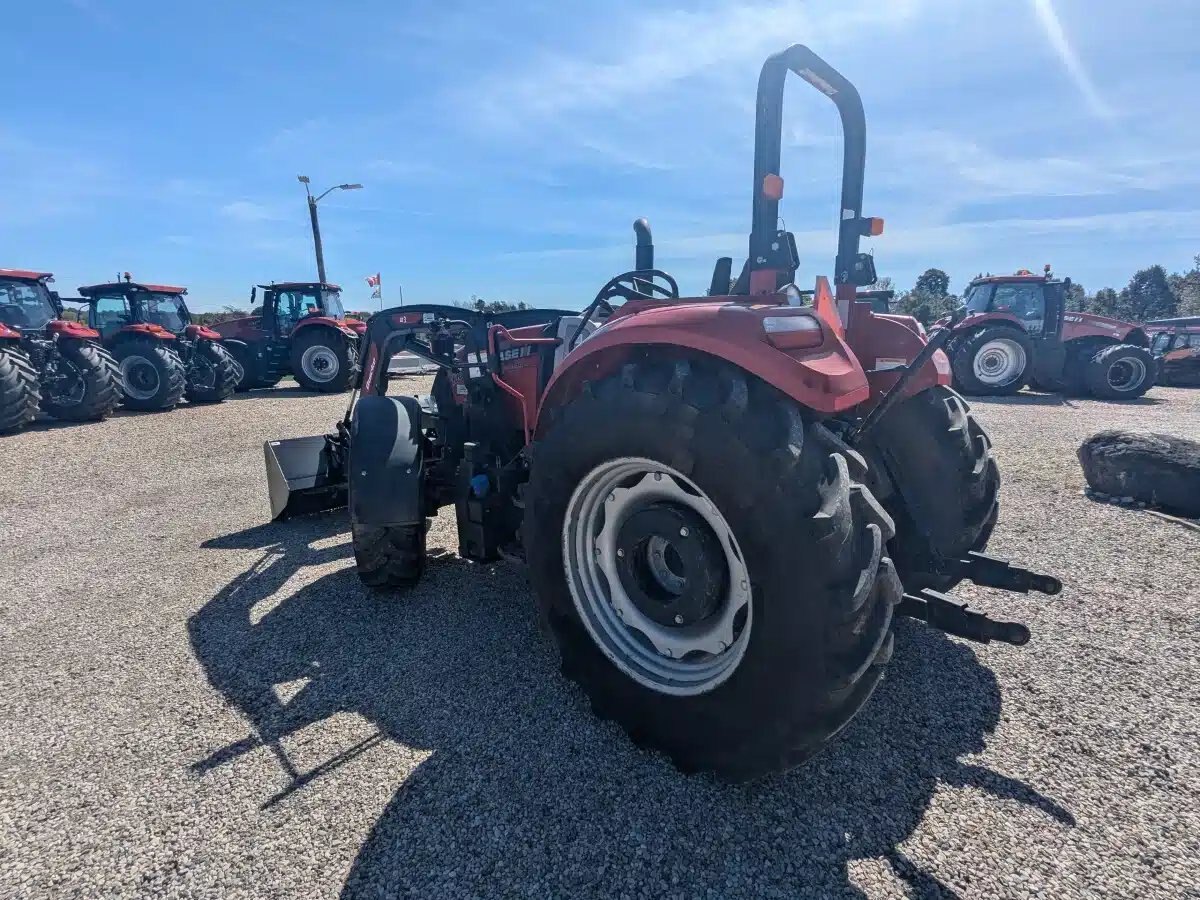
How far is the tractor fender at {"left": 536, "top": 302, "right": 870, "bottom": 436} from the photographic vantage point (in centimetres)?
183

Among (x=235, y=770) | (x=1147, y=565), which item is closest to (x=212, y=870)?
(x=235, y=770)

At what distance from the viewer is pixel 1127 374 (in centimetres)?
1234

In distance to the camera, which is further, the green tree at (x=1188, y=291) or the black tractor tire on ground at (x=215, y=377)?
the green tree at (x=1188, y=291)

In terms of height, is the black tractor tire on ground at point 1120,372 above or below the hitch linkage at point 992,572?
below

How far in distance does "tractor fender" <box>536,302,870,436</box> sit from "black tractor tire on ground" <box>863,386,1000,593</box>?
955 mm

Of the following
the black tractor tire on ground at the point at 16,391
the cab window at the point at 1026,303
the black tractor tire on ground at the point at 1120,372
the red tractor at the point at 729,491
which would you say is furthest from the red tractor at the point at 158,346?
the black tractor tire on ground at the point at 1120,372

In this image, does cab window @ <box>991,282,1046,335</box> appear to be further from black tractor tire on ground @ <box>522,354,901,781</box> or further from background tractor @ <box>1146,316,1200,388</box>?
black tractor tire on ground @ <box>522,354,901,781</box>

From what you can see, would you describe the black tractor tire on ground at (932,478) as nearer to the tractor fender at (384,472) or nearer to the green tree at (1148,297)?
the tractor fender at (384,472)

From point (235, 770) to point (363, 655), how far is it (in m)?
0.77

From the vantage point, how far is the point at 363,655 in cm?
292

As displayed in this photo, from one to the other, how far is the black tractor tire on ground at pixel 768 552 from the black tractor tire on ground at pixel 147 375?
39.6 ft

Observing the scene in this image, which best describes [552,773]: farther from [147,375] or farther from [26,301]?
[26,301]

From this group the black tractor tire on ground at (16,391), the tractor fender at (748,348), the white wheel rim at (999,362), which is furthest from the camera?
the white wheel rim at (999,362)

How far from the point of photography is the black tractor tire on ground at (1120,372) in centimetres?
1209
